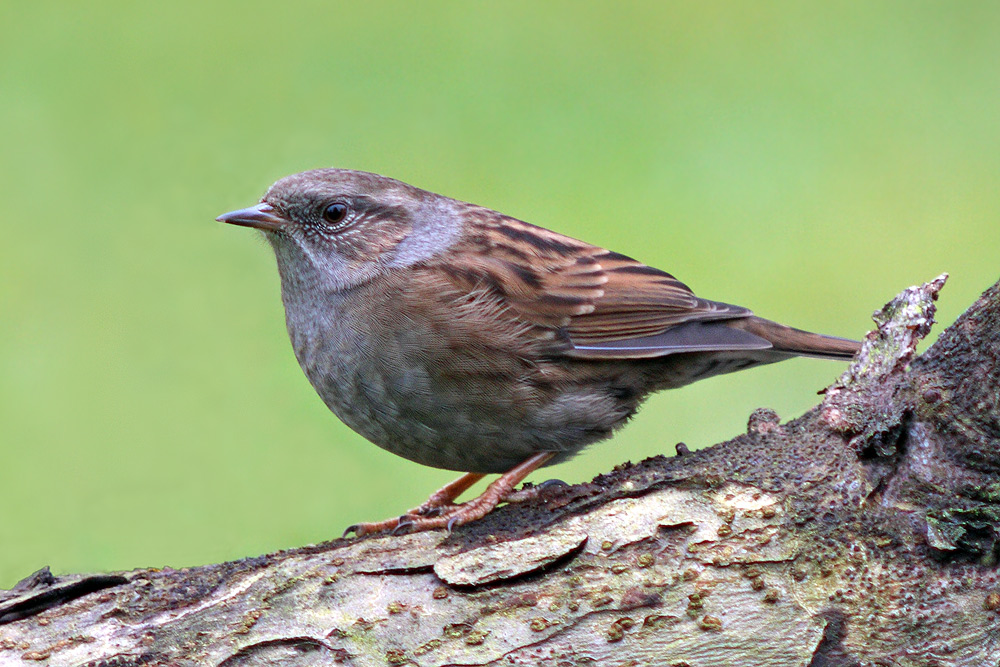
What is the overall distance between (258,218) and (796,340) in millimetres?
2194

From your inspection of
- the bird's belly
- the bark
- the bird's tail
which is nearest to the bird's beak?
the bird's belly

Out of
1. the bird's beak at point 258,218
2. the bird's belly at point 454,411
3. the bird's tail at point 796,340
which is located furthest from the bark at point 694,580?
the bird's beak at point 258,218

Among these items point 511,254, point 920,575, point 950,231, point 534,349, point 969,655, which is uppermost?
point 950,231

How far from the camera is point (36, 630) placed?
3.31 metres

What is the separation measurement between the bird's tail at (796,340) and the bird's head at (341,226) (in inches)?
49.5

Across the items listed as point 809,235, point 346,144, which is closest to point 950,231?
point 809,235

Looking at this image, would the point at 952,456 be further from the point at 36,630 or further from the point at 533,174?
the point at 533,174

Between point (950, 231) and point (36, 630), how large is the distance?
6448 mm

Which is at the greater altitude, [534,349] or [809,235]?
[809,235]

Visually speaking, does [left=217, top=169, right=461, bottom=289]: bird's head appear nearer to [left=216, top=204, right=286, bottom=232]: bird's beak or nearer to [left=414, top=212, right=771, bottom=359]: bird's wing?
[left=216, top=204, right=286, bottom=232]: bird's beak

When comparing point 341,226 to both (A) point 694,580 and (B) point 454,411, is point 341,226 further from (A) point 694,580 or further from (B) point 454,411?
(A) point 694,580

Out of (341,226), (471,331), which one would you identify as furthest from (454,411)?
(341,226)

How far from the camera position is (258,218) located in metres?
4.50

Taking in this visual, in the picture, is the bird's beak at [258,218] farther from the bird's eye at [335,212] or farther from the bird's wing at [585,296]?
the bird's wing at [585,296]
